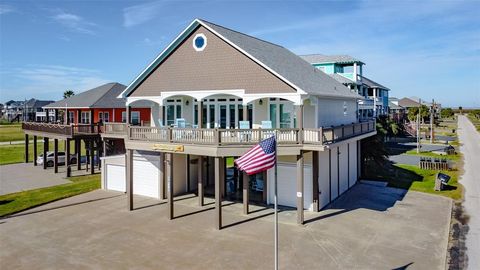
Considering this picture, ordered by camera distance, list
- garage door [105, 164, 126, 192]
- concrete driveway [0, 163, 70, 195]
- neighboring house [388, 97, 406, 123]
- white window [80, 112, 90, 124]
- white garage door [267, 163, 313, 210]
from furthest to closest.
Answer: neighboring house [388, 97, 406, 123]
white window [80, 112, 90, 124]
concrete driveway [0, 163, 70, 195]
garage door [105, 164, 126, 192]
white garage door [267, 163, 313, 210]

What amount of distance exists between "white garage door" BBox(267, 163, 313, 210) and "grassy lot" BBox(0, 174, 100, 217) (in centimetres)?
1426

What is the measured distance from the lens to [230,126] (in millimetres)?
23375

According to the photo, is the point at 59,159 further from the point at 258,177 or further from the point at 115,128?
the point at 258,177

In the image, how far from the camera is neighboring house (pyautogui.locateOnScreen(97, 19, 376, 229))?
60.4ft

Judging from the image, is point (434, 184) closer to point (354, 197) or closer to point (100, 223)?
point (354, 197)

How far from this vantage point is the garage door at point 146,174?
2425cm

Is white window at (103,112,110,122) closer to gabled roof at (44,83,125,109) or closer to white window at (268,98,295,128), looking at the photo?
gabled roof at (44,83,125,109)

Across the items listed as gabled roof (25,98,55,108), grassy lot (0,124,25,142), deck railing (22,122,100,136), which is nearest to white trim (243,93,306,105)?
deck railing (22,122,100,136)

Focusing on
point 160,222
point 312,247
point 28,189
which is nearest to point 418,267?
point 312,247

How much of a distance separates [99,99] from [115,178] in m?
12.1

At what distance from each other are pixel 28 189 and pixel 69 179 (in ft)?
12.8

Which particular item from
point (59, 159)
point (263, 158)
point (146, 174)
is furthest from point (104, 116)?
point (263, 158)

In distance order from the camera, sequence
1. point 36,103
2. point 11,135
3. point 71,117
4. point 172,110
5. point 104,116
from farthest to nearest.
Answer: point 36,103, point 11,135, point 71,117, point 104,116, point 172,110

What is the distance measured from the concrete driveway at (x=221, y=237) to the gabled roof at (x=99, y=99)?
14241mm
